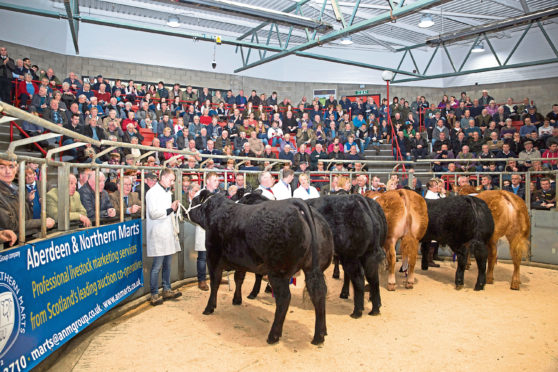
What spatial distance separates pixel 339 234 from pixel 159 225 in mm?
2487

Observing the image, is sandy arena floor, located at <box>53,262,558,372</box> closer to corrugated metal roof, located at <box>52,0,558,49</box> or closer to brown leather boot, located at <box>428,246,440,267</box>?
brown leather boot, located at <box>428,246,440,267</box>

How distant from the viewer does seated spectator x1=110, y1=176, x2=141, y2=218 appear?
565 centimetres

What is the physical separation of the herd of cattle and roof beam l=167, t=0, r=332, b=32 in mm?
5898

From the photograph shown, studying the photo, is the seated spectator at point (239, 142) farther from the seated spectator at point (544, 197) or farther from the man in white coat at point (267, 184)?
the seated spectator at point (544, 197)

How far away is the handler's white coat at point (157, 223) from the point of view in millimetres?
5387

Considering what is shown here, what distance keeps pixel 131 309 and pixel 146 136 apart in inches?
345

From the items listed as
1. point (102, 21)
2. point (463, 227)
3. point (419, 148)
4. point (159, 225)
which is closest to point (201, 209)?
point (159, 225)

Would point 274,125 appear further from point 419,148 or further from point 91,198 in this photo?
point 91,198

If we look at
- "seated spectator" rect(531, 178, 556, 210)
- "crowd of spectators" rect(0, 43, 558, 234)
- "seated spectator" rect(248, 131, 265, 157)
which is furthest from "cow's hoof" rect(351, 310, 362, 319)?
"seated spectator" rect(248, 131, 265, 157)

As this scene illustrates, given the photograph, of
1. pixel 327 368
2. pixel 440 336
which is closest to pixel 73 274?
pixel 327 368

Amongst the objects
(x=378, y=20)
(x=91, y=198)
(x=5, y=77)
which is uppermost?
(x=378, y=20)

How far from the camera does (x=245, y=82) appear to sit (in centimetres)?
2098

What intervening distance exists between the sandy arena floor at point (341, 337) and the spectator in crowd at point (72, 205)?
1336mm

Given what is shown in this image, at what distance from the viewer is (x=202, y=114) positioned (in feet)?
50.3
